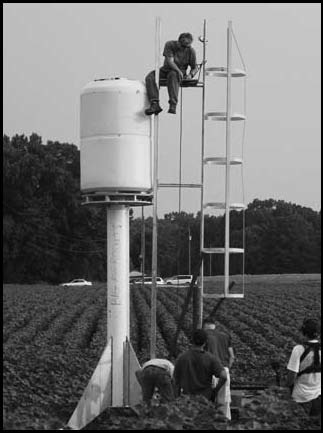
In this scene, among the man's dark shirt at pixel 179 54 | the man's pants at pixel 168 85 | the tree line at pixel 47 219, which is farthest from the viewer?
the tree line at pixel 47 219

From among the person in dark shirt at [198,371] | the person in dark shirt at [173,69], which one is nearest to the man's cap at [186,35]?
the person in dark shirt at [173,69]

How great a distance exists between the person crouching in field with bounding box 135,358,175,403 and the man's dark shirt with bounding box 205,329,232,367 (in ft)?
1.51

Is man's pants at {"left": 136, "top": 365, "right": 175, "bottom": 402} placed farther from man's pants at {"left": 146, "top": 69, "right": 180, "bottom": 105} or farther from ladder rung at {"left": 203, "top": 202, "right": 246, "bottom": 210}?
man's pants at {"left": 146, "top": 69, "right": 180, "bottom": 105}

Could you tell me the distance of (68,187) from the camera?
73.9m

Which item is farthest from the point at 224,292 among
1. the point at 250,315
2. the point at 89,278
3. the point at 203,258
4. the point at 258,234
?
the point at 258,234

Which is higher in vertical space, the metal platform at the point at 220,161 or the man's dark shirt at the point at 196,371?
the metal platform at the point at 220,161

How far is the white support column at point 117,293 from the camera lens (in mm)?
11008

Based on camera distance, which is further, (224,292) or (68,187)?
(68,187)

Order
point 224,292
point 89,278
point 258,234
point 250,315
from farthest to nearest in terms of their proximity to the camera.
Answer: point 258,234 < point 89,278 < point 250,315 < point 224,292

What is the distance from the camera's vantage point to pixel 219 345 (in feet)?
33.6

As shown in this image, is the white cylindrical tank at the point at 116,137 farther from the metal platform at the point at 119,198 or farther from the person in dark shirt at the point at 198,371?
the person in dark shirt at the point at 198,371

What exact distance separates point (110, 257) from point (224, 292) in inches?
53.8

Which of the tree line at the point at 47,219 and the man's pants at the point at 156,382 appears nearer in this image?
the man's pants at the point at 156,382

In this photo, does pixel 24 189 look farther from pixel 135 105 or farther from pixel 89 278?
pixel 135 105
